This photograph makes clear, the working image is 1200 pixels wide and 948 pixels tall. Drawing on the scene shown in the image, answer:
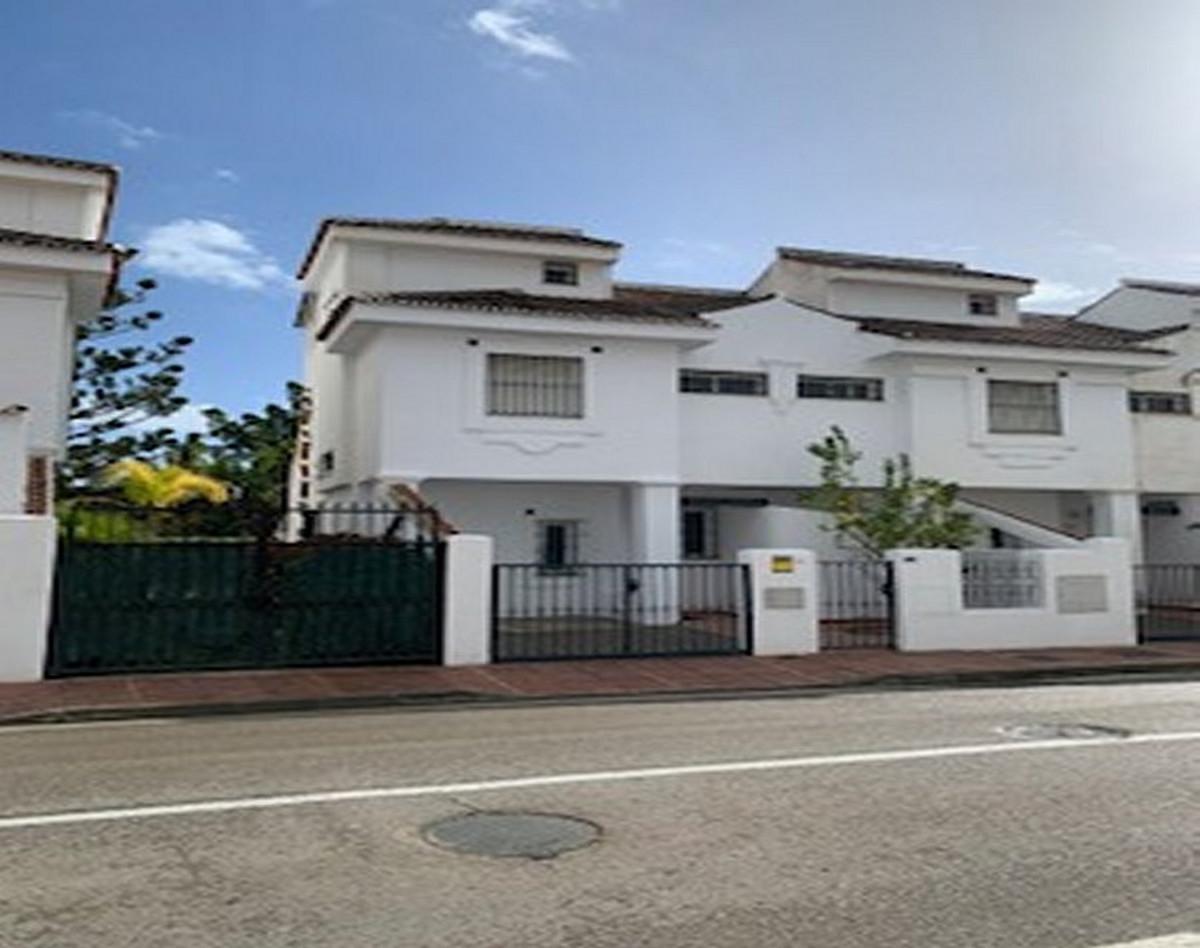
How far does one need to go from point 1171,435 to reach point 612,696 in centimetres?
2133

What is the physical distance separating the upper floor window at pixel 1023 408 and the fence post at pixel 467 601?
15333mm

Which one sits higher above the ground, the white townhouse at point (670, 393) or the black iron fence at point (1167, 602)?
the white townhouse at point (670, 393)

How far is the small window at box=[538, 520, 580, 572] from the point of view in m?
24.2

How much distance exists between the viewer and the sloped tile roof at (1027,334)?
2555 cm

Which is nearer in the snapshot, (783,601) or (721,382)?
(783,601)

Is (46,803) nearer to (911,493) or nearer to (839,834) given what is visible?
(839,834)

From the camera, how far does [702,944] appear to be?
14.5 feet

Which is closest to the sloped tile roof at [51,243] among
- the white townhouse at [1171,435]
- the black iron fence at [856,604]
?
the black iron fence at [856,604]

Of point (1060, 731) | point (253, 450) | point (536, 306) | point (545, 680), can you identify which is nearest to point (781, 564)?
point (545, 680)

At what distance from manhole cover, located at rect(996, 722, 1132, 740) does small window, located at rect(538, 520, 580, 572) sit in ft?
48.5

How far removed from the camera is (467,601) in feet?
49.9

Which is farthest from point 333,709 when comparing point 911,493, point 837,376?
point 837,376

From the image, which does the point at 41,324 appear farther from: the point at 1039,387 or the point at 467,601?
the point at 1039,387

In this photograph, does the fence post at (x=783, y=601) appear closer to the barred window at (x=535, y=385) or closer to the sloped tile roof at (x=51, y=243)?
the barred window at (x=535, y=385)
